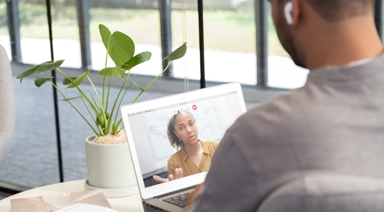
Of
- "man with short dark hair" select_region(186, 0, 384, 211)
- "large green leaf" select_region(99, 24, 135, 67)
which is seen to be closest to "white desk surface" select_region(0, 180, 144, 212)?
"large green leaf" select_region(99, 24, 135, 67)

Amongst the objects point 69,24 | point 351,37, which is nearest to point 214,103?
point 351,37

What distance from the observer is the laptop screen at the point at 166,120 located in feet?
4.78

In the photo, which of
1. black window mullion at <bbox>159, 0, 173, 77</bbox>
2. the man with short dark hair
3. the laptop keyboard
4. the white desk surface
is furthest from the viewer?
black window mullion at <bbox>159, 0, 173, 77</bbox>

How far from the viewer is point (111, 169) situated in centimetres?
167

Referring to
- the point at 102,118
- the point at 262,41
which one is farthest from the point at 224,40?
the point at 102,118

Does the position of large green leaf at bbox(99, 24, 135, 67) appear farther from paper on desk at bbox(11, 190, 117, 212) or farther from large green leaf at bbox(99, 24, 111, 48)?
paper on desk at bbox(11, 190, 117, 212)

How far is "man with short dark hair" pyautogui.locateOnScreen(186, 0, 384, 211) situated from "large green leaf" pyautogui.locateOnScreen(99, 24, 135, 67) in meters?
0.97

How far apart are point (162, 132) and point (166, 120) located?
4 centimetres

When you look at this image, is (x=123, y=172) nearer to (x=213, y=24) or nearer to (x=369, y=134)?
(x=369, y=134)

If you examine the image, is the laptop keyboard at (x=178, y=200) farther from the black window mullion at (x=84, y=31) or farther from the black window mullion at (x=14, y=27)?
the black window mullion at (x=14, y=27)

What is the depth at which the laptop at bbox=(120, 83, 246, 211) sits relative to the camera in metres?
1.44

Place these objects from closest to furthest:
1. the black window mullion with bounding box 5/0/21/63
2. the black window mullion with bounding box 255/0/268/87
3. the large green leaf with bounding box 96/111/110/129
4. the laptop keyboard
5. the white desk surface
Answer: the laptop keyboard → the white desk surface → the large green leaf with bounding box 96/111/110/129 → the black window mullion with bounding box 255/0/268/87 → the black window mullion with bounding box 5/0/21/63

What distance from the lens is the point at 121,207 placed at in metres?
1.60

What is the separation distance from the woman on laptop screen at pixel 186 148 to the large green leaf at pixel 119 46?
34cm
